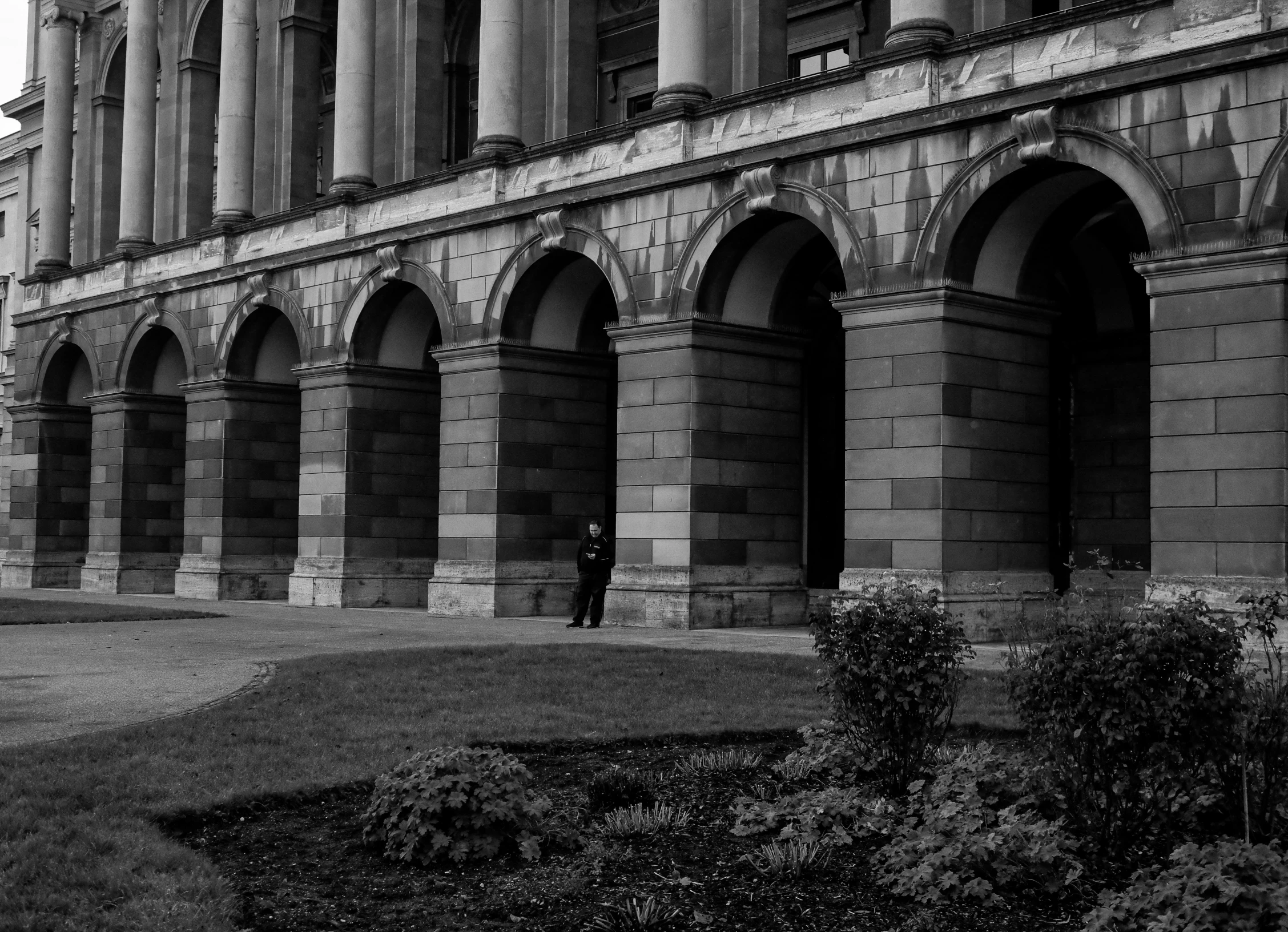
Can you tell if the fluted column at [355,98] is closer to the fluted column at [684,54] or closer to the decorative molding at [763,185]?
the fluted column at [684,54]

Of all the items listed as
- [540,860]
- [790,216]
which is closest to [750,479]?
[790,216]

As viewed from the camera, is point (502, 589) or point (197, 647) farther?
point (502, 589)

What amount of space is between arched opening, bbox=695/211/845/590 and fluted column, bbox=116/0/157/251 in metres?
20.0

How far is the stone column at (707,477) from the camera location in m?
24.0

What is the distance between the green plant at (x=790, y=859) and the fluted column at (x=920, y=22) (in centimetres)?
1585

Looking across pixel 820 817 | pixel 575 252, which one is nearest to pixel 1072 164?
pixel 575 252

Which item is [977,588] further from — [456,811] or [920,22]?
[456,811]

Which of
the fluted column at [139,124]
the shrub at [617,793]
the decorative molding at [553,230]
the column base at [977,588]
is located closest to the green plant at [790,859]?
the shrub at [617,793]

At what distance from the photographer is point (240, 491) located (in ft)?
114

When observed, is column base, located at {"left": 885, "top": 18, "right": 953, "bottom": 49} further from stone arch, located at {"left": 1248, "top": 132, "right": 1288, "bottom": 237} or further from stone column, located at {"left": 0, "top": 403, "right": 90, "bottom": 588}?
stone column, located at {"left": 0, "top": 403, "right": 90, "bottom": 588}

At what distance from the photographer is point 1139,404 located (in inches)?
960

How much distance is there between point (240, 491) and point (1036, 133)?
21252 mm

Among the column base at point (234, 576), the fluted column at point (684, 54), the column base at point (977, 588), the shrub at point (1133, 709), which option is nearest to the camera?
the shrub at point (1133, 709)

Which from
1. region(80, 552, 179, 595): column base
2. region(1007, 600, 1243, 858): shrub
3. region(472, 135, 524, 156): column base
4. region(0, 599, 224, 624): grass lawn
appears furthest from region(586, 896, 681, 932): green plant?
region(80, 552, 179, 595): column base
